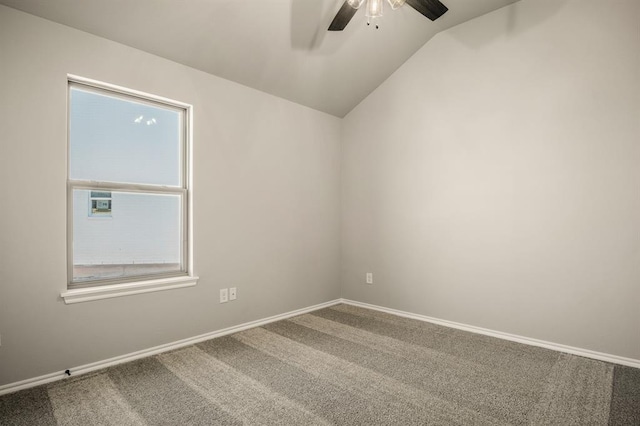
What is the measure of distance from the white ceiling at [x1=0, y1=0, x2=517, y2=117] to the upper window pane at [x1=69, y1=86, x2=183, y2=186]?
0.46 metres

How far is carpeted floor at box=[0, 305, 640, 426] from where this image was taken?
1.85 meters

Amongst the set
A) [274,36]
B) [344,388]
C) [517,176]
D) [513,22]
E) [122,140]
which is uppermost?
[513,22]

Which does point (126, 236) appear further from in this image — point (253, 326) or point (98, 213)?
point (253, 326)

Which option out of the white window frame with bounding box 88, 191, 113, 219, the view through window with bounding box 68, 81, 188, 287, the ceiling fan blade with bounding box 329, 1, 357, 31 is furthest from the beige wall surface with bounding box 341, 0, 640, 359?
the white window frame with bounding box 88, 191, 113, 219

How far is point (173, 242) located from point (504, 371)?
2.73 meters

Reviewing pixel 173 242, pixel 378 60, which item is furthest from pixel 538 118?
pixel 173 242

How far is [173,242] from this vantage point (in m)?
2.94

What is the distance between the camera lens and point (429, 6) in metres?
2.30

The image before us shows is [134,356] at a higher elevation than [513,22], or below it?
below

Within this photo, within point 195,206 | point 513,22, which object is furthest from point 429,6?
point 195,206

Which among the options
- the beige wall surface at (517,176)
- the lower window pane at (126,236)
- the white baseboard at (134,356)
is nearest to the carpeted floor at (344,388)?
the white baseboard at (134,356)

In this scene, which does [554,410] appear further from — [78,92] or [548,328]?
[78,92]

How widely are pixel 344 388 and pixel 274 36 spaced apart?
2.75 m

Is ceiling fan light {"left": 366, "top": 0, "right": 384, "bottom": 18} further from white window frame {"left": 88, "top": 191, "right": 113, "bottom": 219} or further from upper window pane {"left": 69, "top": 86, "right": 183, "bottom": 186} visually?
white window frame {"left": 88, "top": 191, "right": 113, "bottom": 219}
